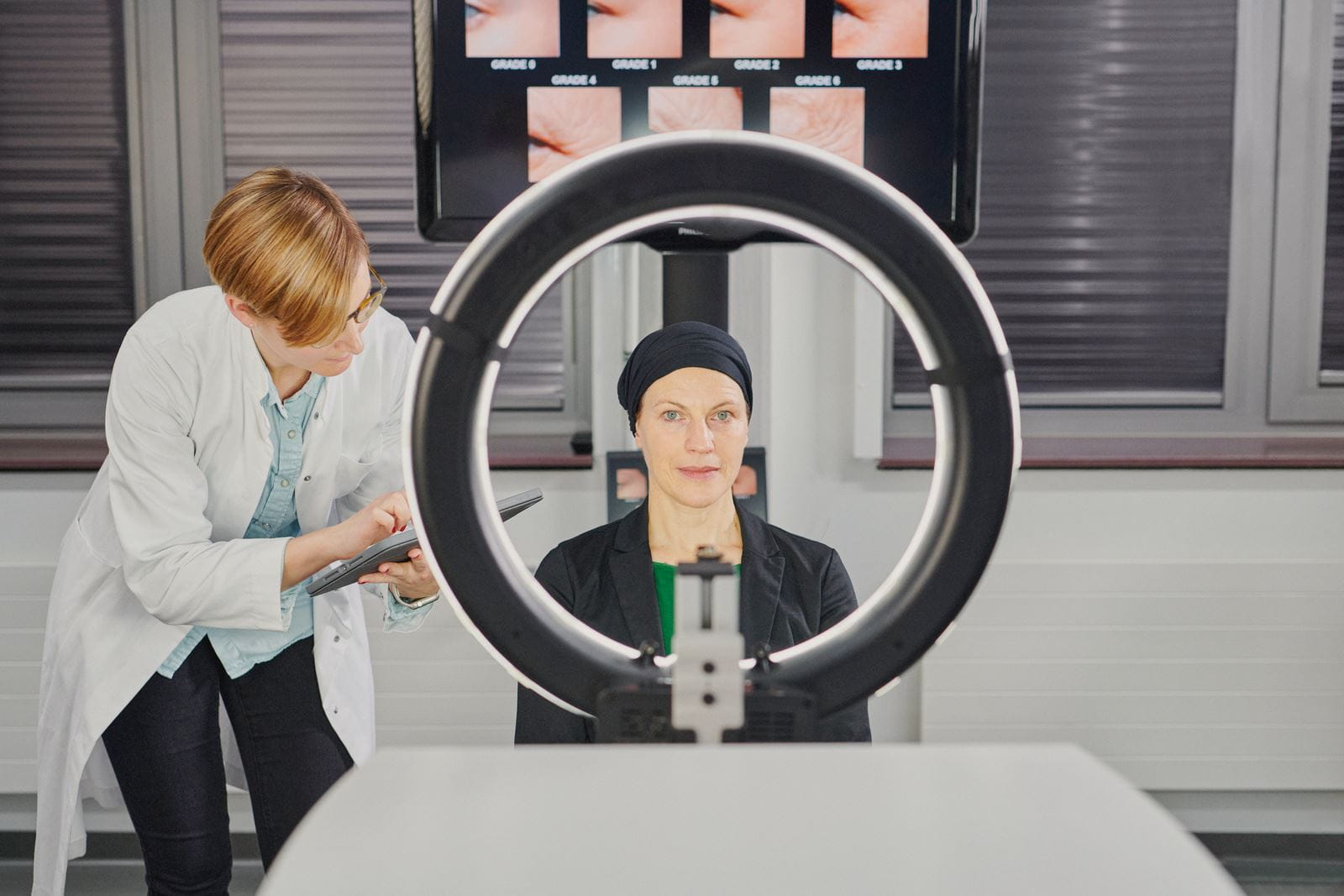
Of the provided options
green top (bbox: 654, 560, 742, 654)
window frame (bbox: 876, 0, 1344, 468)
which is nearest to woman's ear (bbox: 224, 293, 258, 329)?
green top (bbox: 654, 560, 742, 654)

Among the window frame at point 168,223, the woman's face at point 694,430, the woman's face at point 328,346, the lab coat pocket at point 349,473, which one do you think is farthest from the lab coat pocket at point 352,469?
the window frame at point 168,223

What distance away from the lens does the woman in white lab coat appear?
1.28 metres

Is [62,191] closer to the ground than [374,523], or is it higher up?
higher up

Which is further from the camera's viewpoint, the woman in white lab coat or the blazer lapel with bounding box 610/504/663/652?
the blazer lapel with bounding box 610/504/663/652

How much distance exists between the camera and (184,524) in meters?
1.34

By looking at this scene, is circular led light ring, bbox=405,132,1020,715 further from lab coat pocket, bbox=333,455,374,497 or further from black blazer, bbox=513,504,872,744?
lab coat pocket, bbox=333,455,374,497

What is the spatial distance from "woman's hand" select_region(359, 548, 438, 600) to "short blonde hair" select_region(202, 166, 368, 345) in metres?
0.29

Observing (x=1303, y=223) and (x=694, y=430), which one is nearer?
(x=694, y=430)

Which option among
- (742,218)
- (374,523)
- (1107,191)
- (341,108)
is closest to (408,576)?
(374,523)

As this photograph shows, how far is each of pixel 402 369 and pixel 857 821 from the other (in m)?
1.23

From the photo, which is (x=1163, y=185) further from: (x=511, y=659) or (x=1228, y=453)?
(x=511, y=659)

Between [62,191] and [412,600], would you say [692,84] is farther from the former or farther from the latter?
[62,191]

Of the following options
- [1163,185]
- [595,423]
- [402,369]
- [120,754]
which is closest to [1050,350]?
[1163,185]

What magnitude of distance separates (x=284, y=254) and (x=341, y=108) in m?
1.30
